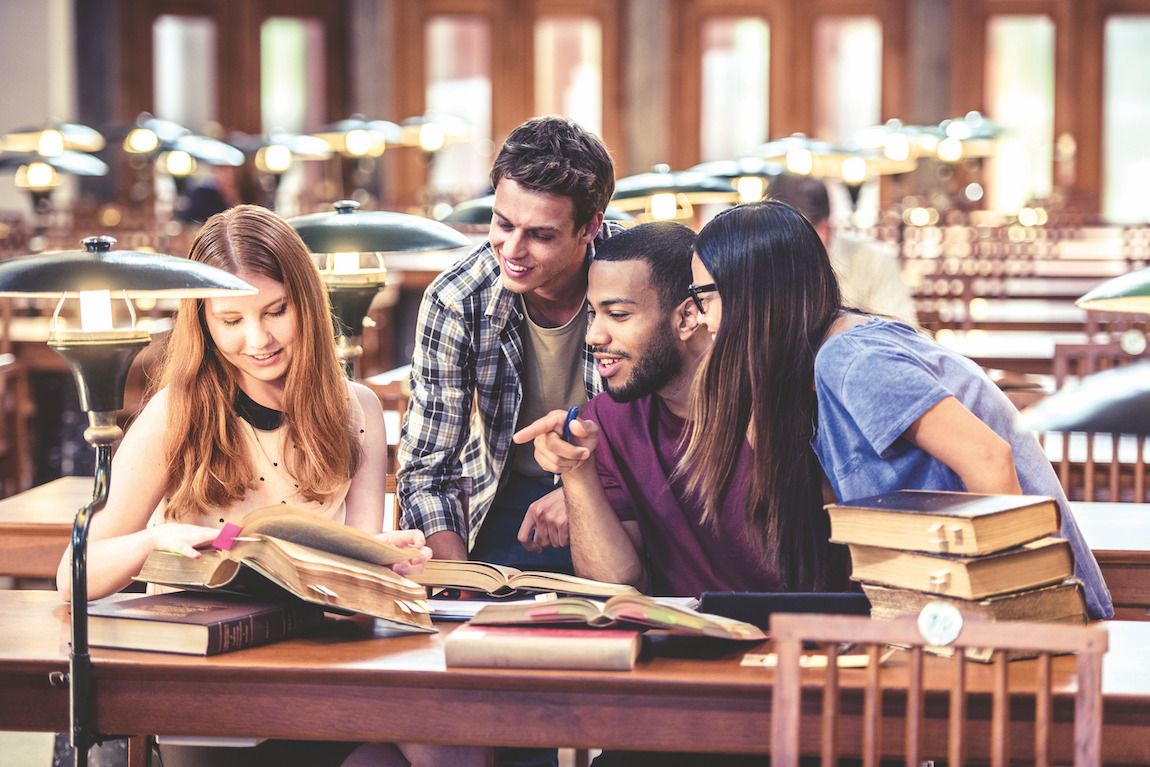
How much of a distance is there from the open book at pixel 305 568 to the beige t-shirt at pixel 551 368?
0.78 m

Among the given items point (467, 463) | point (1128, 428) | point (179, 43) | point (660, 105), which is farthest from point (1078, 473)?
point (179, 43)

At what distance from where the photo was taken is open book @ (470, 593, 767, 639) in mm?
1438

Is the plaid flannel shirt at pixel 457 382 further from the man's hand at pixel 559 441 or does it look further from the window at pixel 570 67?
the window at pixel 570 67

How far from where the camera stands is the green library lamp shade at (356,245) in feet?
7.50

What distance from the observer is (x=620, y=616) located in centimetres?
146

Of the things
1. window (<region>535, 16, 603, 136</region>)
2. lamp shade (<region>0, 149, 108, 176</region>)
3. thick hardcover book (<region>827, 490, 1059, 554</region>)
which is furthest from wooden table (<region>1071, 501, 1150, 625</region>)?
window (<region>535, 16, 603, 136</region>)

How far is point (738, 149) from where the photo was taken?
1338 cm

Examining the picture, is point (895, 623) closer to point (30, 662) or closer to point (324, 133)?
point (30, 662)

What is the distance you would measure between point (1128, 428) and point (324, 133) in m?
6.58

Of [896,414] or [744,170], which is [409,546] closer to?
[896,414]

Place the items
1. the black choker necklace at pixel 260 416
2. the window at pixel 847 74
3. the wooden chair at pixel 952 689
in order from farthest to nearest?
1. the window at pixel 847 74
2. the black choker necklace at pixel 260 416
3. the wooden chair at pixel 952 689

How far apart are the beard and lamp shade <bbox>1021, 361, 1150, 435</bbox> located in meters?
0.97

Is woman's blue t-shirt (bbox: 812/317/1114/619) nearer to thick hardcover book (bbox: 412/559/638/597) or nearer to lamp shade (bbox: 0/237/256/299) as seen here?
thick hardcover book (bbox: 412/559/638/597)

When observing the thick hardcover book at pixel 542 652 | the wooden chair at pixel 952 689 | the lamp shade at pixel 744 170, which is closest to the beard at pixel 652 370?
the thick hardcover book at pixel 542 652
